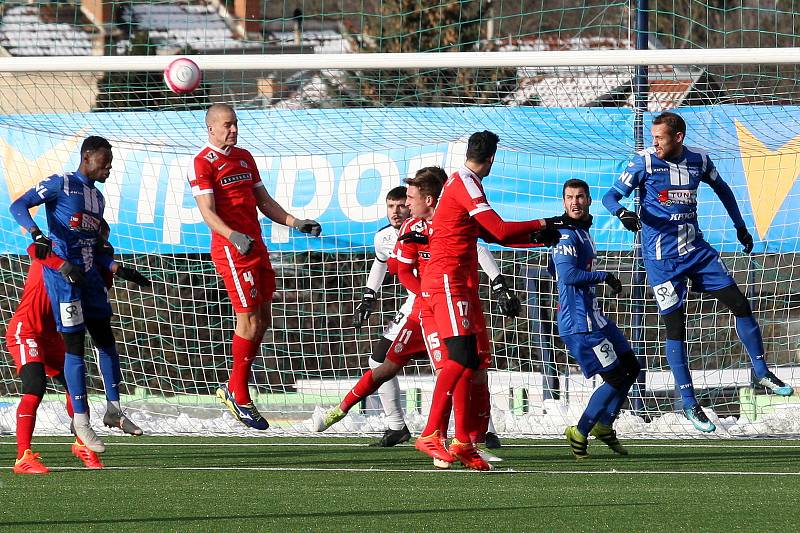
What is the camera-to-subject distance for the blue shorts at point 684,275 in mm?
8711

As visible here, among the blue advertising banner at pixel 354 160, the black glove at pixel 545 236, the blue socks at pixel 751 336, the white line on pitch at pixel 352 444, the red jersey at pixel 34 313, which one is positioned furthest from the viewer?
the blue advertising banner at pixel 354 160

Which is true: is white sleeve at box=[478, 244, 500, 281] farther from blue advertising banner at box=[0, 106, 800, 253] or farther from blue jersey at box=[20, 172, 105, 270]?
blue advertising banner at box=[0, 106, 800, 253]

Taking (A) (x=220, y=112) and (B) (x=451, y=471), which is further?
(A) (x=220, y=112)

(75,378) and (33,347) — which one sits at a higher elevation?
(33,347)

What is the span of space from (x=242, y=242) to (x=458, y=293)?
1379 mm

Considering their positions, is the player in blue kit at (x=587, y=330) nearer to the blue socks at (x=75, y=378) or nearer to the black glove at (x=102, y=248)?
the black glove at (x=102, y=248)

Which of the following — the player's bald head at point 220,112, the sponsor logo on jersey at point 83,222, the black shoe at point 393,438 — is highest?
the player's bald head at point 220,112

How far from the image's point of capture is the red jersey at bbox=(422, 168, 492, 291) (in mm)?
7152

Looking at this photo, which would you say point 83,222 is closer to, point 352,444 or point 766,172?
point 352,444

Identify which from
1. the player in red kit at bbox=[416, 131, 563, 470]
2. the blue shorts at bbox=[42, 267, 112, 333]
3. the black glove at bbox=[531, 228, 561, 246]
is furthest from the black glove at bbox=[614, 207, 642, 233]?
the blue shorts at bbox=[42, 267, 112, 333]

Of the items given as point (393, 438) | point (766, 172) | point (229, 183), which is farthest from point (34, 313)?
point (766, 172)

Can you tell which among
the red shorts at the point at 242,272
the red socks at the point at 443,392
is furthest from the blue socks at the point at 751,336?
the red shorts at the point at 242,272

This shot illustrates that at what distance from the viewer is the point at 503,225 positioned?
6.88 m

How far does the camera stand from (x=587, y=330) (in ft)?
27.1
